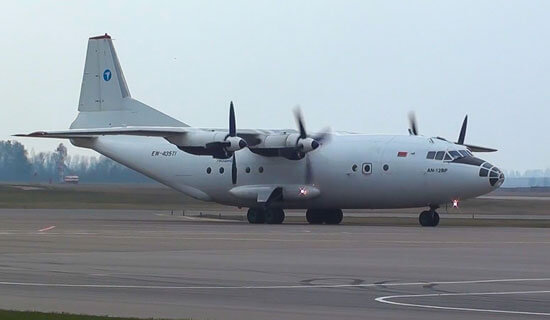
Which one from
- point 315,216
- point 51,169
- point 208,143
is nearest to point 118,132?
point 208,143

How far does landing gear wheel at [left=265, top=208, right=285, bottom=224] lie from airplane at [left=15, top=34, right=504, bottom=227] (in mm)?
41

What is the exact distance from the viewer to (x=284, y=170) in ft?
150

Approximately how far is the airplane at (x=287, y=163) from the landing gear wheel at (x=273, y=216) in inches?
1.6

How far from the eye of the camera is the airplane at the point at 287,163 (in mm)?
42188

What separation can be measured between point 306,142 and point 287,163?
1.87 metres

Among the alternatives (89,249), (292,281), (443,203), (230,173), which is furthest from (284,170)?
(292,281)

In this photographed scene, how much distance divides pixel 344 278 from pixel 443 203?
2404cm

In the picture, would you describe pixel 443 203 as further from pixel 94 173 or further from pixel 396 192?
pixel 94 173

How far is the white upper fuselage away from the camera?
41.9 meters

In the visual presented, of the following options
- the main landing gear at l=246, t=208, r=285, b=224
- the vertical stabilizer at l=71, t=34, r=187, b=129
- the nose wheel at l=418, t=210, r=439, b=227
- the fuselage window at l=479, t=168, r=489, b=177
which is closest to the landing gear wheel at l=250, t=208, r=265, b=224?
the main landing gear at l=246, t=208, r=285, b=224

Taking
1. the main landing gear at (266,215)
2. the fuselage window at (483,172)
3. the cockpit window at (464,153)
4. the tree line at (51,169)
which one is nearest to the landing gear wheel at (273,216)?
the main landing gear at (266,215)

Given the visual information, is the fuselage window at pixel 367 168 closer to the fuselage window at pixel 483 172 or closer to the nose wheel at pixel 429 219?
the nose wheel at pixel 429 219

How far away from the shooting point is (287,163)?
45.6m

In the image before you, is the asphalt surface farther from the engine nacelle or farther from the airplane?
the engine nacelle
